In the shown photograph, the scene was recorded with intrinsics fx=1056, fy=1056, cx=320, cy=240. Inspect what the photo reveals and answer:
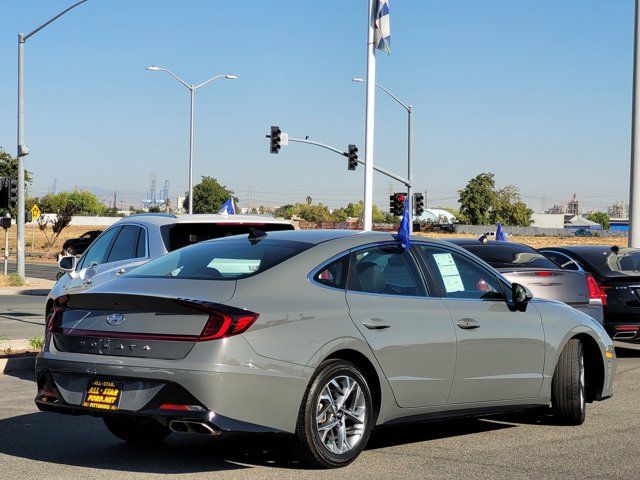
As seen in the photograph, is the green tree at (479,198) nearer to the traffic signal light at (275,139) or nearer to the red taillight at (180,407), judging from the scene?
the traffic signal light at (275,139)

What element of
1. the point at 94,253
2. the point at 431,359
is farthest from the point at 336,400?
the point at 94,253

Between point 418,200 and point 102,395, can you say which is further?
point 418,200

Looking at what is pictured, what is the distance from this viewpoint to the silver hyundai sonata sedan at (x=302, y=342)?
6.10 m

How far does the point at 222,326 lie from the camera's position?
611cm

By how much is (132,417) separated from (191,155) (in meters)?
43.9

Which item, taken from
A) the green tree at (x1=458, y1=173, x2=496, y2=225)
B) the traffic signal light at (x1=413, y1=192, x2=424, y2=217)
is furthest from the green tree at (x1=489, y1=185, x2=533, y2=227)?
the traffic signal light at (x1=413, y1=192, x2=424, y2=217)

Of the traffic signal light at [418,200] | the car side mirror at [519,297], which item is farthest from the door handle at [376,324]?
the traffic signal light at [418,200]

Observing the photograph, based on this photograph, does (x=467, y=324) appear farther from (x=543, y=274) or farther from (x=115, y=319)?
(x=543, y=274)

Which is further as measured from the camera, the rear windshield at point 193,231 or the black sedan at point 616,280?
the black sedan at point 616,280

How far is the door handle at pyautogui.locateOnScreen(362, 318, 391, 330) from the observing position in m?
6.83

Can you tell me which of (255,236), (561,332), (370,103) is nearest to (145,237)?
(255,236)

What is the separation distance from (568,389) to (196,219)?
4.33 meters

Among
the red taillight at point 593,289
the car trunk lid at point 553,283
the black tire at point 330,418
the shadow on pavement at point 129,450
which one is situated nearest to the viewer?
the black tire at point 330,418

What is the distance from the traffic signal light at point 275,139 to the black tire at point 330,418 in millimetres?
37915
